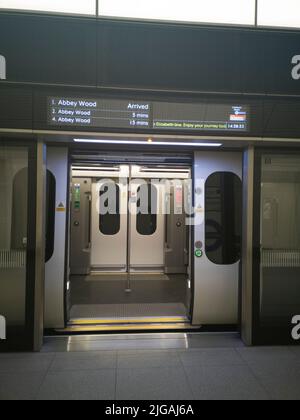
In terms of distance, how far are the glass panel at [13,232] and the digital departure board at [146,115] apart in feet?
2.27

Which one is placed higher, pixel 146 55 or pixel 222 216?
pixel 146 55

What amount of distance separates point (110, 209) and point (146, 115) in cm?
429

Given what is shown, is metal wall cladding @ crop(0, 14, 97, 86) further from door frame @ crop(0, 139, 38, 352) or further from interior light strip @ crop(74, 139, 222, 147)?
door frame @ crop(0, 139, 38, 352)

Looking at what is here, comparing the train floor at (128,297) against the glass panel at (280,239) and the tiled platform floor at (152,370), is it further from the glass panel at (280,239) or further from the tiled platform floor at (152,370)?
the glass panel at (280,239)

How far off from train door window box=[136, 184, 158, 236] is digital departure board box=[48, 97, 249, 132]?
381cm

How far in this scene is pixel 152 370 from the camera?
3244 millimetres

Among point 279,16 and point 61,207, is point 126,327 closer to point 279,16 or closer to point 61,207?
point 61,207

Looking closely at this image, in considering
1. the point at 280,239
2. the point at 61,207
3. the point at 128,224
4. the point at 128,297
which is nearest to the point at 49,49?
the point at 61,207

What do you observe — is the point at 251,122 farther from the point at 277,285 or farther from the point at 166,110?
the point at 277,285

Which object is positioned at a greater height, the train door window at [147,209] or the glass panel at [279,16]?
the glass panel at [279,16]

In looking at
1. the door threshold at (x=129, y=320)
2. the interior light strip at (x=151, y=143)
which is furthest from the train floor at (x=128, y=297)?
the interior light strip at (x=151, y=143)

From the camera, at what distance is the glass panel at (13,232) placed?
12.2 ft

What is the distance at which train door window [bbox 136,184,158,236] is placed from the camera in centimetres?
748
